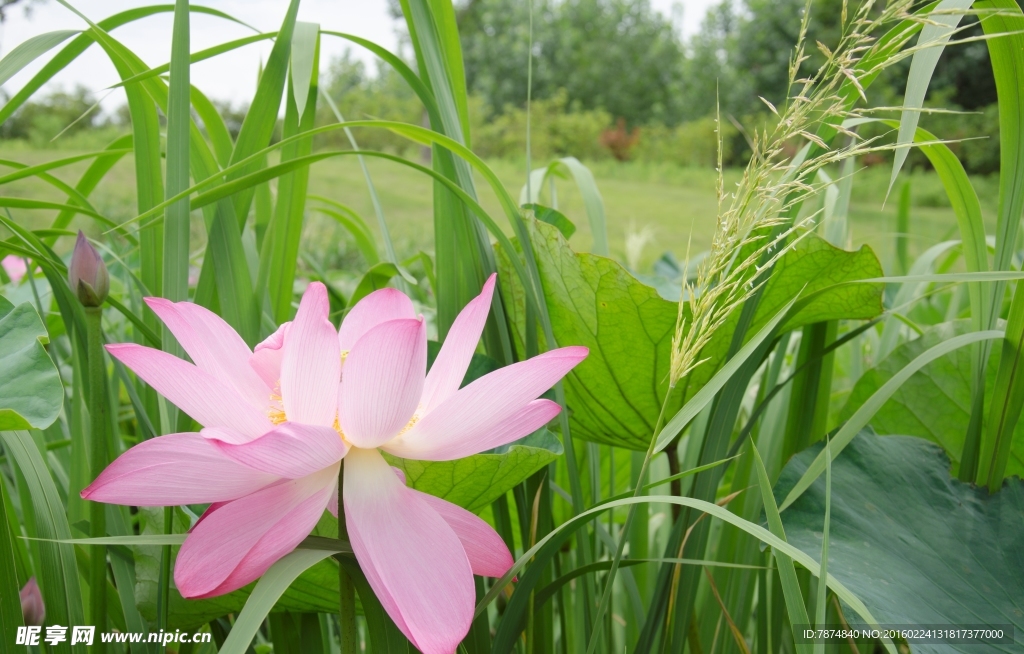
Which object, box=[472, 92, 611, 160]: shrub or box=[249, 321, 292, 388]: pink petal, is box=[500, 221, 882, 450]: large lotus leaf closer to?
box=[249, 321, 292, 388]: pink petal

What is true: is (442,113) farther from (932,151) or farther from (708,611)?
(708,611)

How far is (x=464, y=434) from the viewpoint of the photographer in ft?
1.02

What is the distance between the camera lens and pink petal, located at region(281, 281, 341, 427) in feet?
1.00

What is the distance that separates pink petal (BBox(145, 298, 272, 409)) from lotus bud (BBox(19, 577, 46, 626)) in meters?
0.29

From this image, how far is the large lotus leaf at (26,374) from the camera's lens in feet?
1.14

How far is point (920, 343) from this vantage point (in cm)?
60

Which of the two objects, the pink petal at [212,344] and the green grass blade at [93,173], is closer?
the pink petal at [212,344]

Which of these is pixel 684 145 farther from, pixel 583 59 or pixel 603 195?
pixel 603 195

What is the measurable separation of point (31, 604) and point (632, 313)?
0.47 m

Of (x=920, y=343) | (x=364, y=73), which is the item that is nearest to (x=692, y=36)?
(x=364, y=73)

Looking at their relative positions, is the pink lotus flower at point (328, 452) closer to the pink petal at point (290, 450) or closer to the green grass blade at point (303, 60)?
the pink petal at point (290, 450)

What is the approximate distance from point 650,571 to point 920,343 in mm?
349

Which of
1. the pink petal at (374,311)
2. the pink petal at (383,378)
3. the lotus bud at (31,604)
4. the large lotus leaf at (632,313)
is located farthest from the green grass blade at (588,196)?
the lotus bud at (31,604)

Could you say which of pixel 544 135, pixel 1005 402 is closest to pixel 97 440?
pixel 1005 402
